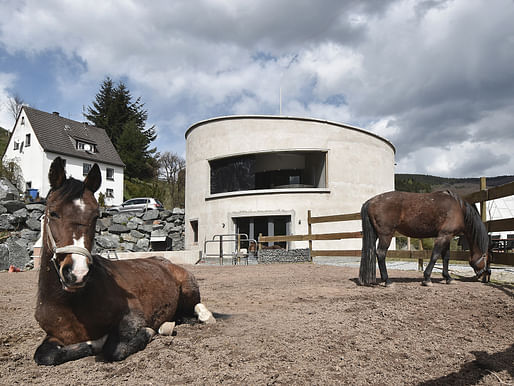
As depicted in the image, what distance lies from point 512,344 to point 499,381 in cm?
98

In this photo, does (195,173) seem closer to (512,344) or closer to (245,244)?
(245,244)

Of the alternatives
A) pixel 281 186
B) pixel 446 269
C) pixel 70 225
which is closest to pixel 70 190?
pixel 70 225

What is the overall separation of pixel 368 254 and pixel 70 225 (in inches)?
218

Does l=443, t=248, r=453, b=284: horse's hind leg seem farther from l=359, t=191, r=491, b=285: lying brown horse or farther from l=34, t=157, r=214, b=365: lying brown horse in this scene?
l=34, t=157, r=214, b=365: lying brown horse

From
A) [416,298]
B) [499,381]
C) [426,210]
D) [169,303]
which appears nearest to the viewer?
[499,381]

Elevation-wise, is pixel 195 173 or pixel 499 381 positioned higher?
pixel 195 173

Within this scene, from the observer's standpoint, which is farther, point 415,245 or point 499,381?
point 415,245

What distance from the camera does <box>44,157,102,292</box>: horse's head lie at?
2.36 m

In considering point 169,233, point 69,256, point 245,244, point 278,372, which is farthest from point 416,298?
point 169,233

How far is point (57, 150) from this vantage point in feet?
109

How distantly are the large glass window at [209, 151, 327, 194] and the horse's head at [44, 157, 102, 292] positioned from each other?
16.1 meters

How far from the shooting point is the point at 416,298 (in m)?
5.25

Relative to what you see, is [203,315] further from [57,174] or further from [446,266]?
[446,266]

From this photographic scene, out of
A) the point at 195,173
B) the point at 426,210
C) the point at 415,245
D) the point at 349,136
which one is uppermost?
the point at 349,136
